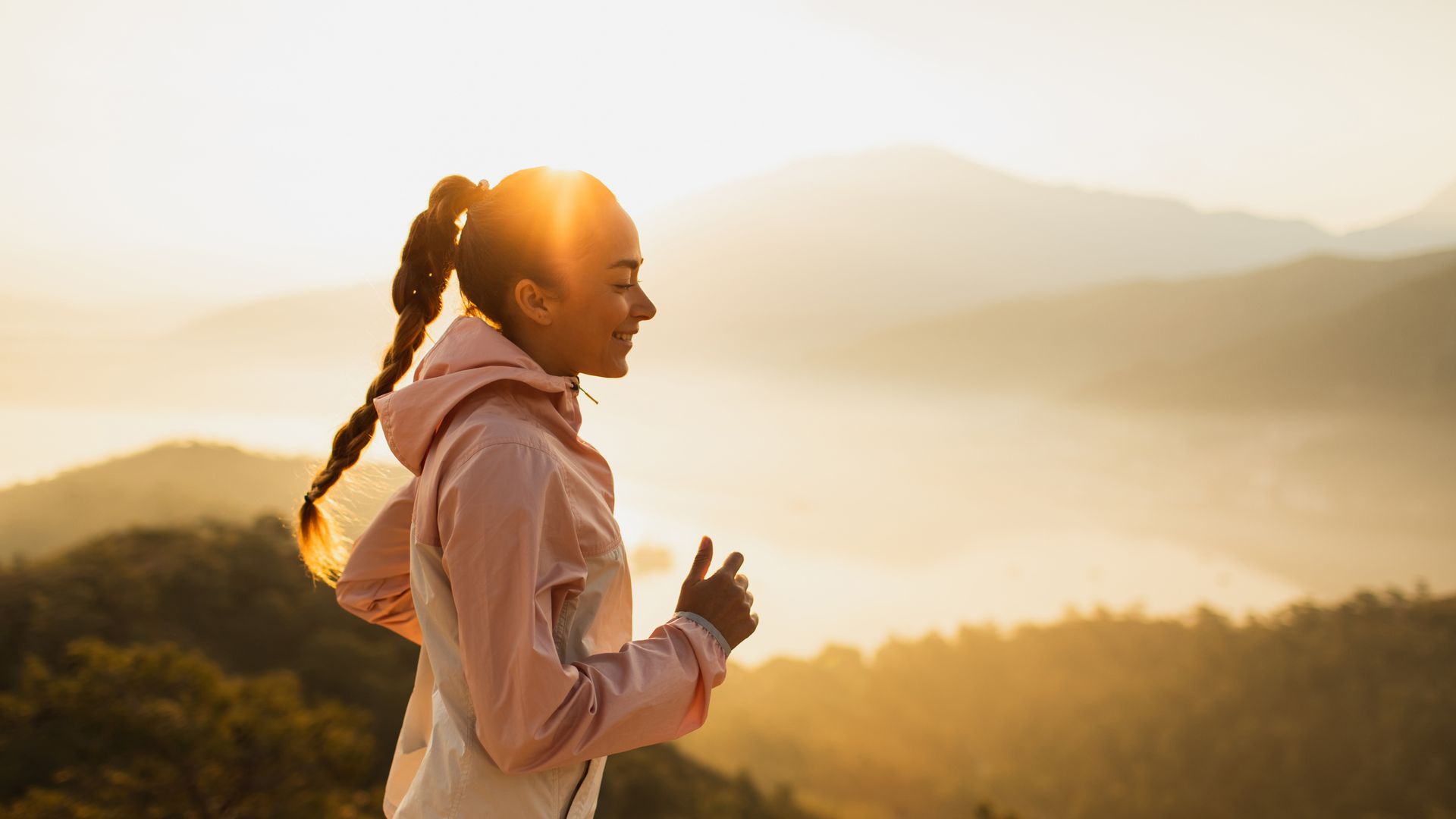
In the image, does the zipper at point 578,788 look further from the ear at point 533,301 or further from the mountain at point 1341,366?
the mountain at point 1341,366

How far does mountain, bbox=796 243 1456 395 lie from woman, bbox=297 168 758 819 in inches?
5331

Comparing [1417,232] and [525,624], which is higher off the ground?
[1417,232]

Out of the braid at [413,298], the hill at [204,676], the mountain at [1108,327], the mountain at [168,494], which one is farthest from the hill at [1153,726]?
the mountain at [1108,327]

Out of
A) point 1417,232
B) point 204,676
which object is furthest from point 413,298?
point 1417,232

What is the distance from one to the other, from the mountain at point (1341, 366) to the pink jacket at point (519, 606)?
115 metres

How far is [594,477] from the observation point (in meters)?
1.33

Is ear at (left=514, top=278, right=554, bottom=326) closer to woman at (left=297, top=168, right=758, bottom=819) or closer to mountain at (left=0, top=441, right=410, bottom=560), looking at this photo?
woman at (left=297, top=168, right=758, bottom=819)

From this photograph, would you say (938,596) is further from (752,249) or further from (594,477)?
(594,477)

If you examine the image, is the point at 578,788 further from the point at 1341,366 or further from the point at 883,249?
the point at 883,249

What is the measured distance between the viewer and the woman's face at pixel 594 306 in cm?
134

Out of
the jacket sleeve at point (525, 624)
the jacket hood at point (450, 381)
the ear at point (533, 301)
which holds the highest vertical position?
the ear at point (533, 301)

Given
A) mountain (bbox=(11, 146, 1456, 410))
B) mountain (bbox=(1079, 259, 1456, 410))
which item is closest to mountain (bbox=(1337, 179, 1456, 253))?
mountain (bbox=(11, 146, 1456, 410))

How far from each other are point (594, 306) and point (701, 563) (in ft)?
1.32

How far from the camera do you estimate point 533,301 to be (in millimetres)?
1351
